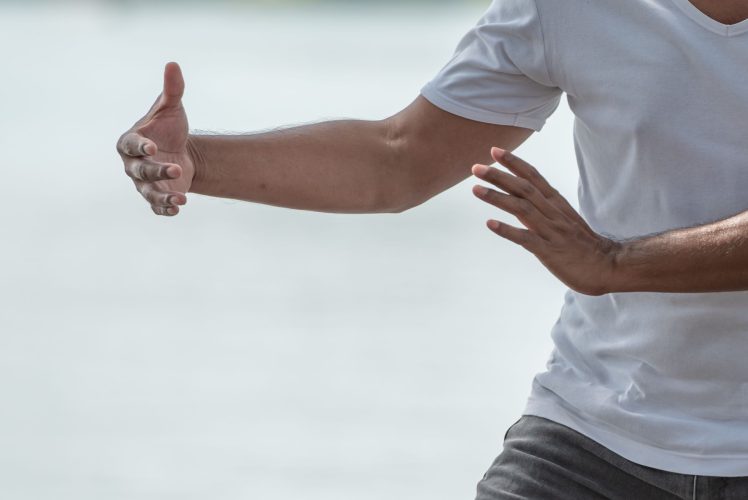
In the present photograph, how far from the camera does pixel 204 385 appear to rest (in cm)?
454

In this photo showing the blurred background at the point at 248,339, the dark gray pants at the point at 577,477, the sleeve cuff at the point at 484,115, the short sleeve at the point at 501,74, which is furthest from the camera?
the blurred background at the point at 248,339

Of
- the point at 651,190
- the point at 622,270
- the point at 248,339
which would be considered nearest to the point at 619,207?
the point at 651,190

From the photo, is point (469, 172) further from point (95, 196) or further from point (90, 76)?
point (90, 76)

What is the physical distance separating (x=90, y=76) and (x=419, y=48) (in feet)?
16.0

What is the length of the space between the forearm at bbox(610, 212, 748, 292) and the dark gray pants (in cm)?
26

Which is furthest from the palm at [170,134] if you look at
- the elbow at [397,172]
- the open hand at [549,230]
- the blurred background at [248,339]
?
the open hand at [549,230]

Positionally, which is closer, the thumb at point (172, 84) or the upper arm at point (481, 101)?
the thumb at point (172, 84)

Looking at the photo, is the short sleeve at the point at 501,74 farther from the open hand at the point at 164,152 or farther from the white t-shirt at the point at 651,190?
the open hand at the point at 164,152

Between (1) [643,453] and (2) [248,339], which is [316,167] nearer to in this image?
(1) [643,453]

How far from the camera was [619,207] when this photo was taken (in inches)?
77.9

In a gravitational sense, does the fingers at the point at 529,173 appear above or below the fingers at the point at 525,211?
above

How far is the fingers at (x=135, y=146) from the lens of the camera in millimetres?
1874

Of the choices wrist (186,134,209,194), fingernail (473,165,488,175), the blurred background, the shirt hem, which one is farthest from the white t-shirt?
the blurred background

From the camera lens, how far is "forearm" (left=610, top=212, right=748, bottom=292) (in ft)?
5.99
